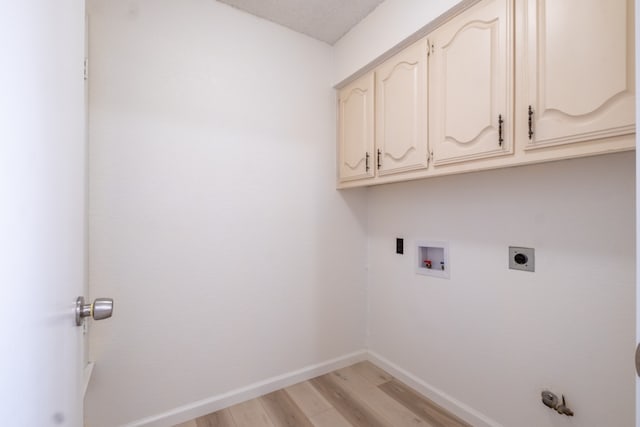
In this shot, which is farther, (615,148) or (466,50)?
(466,50)

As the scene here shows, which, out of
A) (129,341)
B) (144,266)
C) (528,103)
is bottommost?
(129,341)

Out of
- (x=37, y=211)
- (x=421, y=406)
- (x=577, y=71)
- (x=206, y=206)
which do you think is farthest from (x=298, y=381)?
(x=577, y=71)

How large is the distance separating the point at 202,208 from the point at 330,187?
0.94m

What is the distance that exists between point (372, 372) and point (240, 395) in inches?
38.0

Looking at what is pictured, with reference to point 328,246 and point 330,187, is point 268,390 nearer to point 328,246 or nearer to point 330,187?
point 328,246

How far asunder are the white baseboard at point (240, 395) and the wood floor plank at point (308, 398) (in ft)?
0.16

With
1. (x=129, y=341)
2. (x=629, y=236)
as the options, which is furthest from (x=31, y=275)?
(x=629, y=236)

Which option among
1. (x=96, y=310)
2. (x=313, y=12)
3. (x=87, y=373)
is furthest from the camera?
(x=313, y=12)

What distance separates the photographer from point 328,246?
212cm

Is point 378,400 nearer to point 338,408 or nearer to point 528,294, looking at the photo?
point 338,408

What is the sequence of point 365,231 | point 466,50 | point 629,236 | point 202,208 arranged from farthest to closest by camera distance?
point 365,231, point 202,208, point 466,50, point 629,236

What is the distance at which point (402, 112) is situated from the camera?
1.65 metres

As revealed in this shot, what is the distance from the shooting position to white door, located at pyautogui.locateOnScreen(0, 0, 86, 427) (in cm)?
32

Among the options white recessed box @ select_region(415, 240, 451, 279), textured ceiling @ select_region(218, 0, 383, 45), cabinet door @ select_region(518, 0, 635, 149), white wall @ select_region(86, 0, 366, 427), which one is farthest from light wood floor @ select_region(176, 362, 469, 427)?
textured ceiling @ select_region(218, 0, 383, 45)
